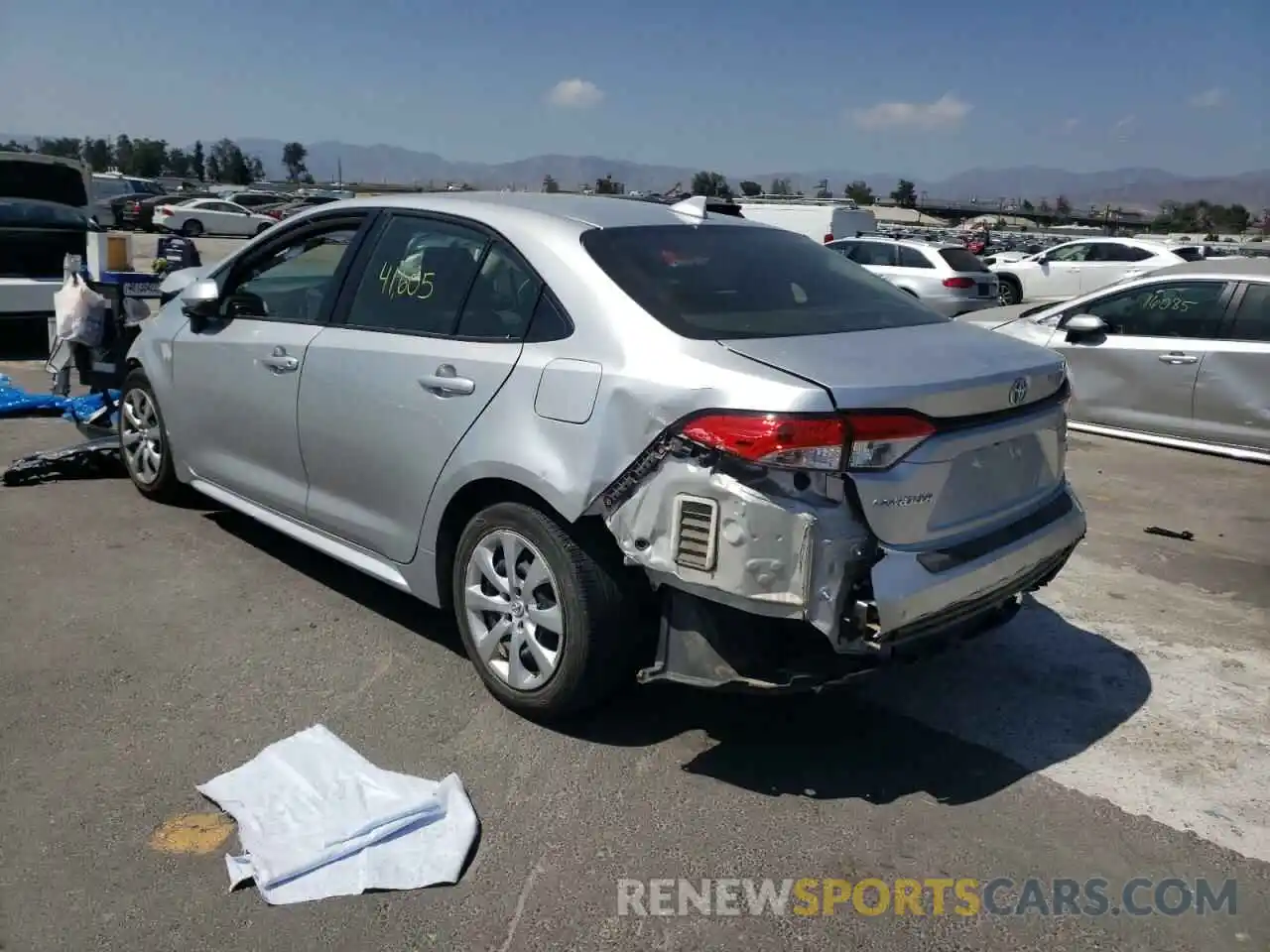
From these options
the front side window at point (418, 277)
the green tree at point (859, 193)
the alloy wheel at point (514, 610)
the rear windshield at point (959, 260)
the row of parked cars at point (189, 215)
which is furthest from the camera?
the green tree at point (859, 193)

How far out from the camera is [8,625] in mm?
4324

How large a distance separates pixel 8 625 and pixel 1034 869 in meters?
3.88

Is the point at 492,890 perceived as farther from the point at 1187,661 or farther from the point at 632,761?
the point at 1187,661

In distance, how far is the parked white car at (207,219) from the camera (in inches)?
1578

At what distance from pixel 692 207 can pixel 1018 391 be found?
1632 mm

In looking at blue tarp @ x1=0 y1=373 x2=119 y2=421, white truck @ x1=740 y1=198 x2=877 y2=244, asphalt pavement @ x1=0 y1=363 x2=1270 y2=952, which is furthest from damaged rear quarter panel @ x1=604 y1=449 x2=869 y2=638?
white truck @ x1=740 y1=198 x2=877 y2=244

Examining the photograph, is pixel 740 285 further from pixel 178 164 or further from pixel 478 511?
pixel 178 164

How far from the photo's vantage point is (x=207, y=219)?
40.8 meters

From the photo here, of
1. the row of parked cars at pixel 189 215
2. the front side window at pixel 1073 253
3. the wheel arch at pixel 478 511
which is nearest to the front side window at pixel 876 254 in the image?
the front side window at pixel 1073 253

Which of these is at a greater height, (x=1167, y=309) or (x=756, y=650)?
(x=1167, y=309)

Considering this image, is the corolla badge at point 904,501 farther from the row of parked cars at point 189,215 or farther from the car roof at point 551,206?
the row of parked cars at point 189,215

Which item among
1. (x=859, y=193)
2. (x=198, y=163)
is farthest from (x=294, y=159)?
(x=859, y=193)

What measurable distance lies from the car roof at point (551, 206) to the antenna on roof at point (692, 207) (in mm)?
30

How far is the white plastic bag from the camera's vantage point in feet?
23.4
